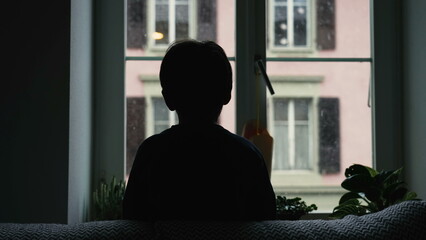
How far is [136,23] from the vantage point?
2.03 meters

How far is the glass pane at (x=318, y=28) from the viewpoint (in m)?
2.04

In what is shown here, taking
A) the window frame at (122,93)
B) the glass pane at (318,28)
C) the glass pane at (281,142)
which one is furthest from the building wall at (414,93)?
the glass pane at (281,142)

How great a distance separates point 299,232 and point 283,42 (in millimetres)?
1406

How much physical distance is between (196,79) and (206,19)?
35.6 inches

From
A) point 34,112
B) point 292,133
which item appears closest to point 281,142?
point 292,133

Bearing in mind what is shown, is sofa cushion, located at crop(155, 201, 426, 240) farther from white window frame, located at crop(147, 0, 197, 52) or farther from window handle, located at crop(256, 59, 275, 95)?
white window frame, located at crop(147, 0, 197, 52)

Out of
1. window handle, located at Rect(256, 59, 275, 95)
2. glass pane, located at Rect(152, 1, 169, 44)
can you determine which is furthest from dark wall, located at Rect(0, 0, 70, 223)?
window handle, located at Rect(256, 59, 275, 95)

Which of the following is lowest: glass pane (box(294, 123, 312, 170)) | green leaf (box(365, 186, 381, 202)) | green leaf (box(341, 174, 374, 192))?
green leaf (box(365, 186, 381, 202))

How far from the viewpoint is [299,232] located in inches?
27.6

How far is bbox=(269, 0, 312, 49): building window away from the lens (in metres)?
2.03

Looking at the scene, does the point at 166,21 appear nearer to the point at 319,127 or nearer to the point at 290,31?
the point at 290,31

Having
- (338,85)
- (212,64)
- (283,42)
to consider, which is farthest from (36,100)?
(338,85)

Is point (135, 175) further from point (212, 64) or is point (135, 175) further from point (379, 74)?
point (379, 74)

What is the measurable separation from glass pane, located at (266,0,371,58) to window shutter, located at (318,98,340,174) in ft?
0.58
